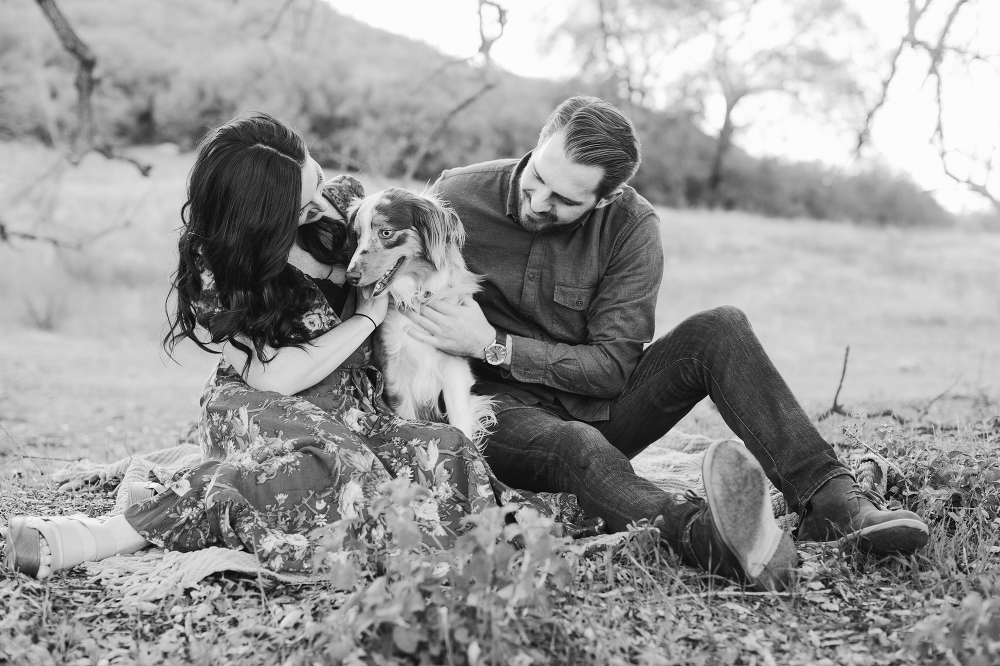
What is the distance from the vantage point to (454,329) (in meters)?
3.21

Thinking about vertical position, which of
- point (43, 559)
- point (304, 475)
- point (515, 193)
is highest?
point (515, 193)

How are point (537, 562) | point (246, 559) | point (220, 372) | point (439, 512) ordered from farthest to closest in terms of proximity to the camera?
point (220, 372) → point (439, 512) → point (246, 559) → point (537, 562)

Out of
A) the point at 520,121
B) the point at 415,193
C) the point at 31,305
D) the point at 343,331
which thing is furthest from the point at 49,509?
the point at 520,121

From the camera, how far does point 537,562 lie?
6.53 ft

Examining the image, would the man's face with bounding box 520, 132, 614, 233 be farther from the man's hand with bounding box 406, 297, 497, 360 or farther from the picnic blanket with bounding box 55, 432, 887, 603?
the picnic blanket with bounding box 55, 432, 887, 603

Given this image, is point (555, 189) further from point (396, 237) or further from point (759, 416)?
point (759, 416)

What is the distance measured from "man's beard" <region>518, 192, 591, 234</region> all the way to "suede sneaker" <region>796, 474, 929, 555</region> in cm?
135

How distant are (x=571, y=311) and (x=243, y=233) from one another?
1.33 metres

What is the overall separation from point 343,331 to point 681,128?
60.3 feet

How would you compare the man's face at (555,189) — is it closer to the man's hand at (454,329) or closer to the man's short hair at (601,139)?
the man's short hair at (601,139)

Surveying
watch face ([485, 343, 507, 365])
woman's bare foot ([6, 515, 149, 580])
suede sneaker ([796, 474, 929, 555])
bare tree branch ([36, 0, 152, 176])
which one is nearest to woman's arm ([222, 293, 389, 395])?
watch face ([485, 343, 507, 365])

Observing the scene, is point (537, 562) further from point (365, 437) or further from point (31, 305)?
point (31, 305)

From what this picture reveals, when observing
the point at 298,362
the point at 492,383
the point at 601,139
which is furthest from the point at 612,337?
the point at 298,362

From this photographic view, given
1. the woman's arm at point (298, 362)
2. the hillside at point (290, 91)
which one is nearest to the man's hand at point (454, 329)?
the woman's arm at point (298, 362)
